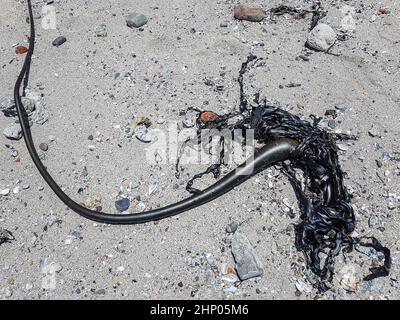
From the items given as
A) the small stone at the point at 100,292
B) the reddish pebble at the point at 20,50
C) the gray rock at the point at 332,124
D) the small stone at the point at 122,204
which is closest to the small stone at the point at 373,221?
the gray rock at the point at 332,124

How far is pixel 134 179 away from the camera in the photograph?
2.84 metres

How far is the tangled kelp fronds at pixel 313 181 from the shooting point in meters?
2.44

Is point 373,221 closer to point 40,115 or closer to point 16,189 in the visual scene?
point 16,189

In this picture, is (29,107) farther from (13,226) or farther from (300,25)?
(300,25)

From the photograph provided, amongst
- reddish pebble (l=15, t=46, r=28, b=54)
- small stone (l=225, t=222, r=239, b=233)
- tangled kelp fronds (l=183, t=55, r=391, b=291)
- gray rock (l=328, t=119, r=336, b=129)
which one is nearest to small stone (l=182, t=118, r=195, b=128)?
tangled kelp fronds (l=183, t=55, r=391, b=291)

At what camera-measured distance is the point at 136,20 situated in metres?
3.75

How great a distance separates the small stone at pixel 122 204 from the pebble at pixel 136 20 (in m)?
1.81

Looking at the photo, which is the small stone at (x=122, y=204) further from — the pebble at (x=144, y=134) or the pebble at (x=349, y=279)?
the pebble at (x=349, y=279)

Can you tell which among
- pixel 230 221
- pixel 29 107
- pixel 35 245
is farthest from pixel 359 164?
pixel 29 107

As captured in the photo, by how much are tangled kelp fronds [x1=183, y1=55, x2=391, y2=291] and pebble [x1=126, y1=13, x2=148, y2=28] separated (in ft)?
3.70

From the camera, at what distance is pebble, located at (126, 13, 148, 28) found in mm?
3750

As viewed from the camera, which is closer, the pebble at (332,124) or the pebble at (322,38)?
the pebble at (332,124)
